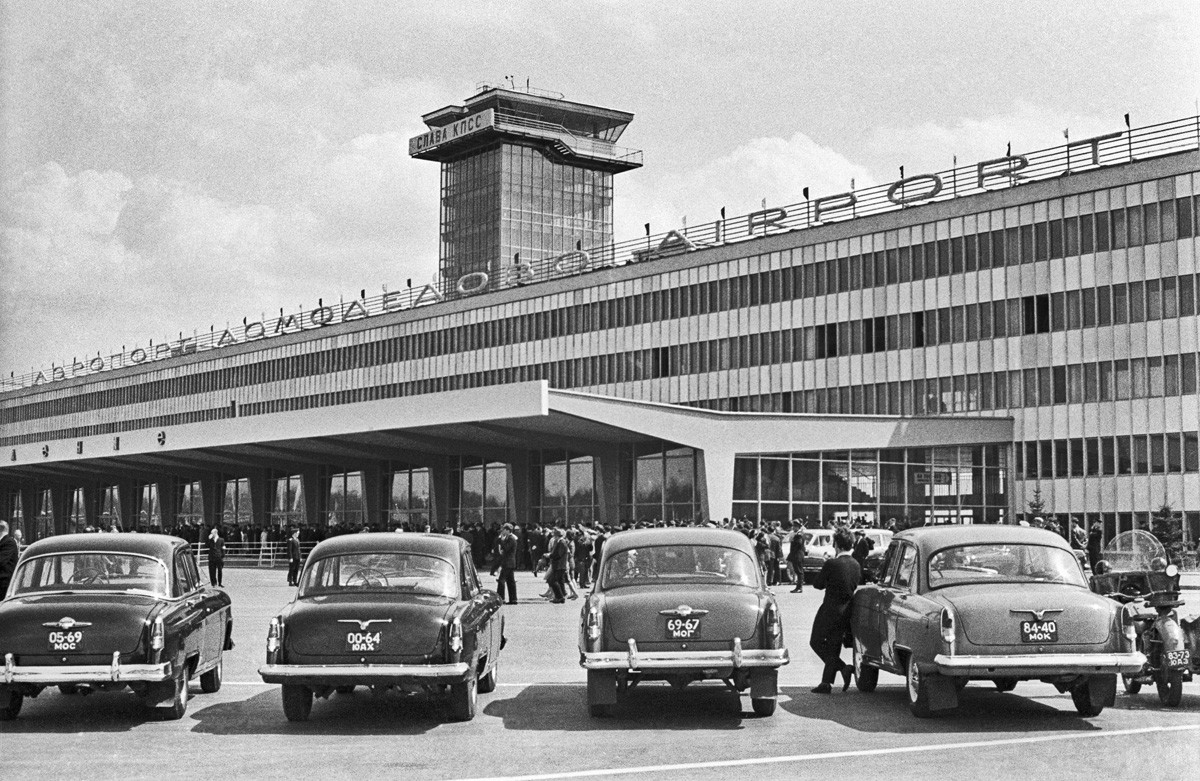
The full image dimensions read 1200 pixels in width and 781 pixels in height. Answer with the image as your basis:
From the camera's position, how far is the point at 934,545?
48.0ft

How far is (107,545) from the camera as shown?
14617 millimetres

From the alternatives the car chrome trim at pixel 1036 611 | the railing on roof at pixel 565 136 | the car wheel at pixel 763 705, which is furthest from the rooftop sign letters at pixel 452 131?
the car chrome trim at pixel 1036 611

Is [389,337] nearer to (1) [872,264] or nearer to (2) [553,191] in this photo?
(1) [872,264]

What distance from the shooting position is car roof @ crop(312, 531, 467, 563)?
47.6 ft

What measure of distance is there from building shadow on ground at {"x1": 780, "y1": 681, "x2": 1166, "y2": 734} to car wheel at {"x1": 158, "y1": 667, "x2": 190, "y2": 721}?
5.55 metres

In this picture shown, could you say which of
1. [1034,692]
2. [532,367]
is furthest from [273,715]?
[532,367]

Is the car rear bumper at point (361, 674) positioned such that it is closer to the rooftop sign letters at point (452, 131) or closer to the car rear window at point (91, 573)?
the car rear window at point (91, 573)

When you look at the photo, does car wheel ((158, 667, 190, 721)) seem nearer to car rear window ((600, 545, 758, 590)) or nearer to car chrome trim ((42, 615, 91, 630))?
car chrome trim ((42, 615, 91, 630))

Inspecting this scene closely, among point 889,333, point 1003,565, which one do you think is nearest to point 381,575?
point 1003,565

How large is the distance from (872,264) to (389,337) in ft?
115

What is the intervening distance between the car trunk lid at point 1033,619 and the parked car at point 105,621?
274 inches

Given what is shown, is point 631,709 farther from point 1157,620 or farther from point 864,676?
point 1157,620

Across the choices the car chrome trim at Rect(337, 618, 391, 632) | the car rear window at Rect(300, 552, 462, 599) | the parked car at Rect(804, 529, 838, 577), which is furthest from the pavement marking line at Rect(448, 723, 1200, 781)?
the parked car at Rect(804, 529, 838, 577)

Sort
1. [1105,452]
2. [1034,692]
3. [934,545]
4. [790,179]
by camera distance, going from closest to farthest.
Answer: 1. [934,545]
2. [1034,692]
3. [790,179]
4. [1105,452]
